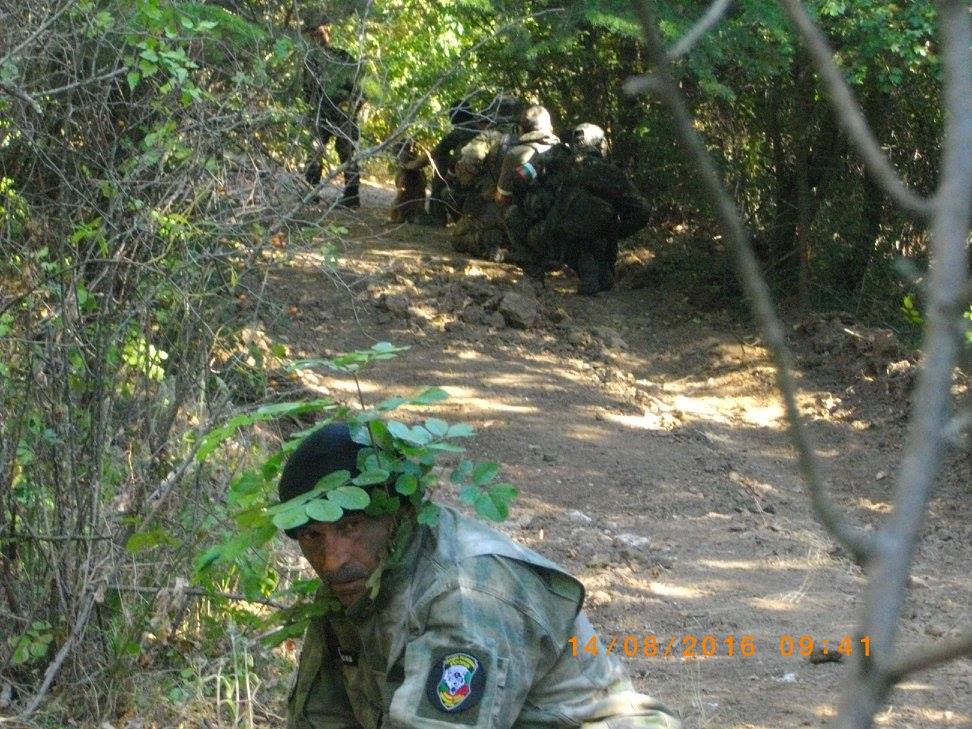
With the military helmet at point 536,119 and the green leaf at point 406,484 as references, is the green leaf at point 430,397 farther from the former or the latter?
the military helmet at point 536,119

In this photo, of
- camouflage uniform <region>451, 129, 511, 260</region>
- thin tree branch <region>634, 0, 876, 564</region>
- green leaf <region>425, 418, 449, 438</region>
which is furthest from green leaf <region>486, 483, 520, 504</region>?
camouflage uniform <region>451, 129, 511, 260</region>

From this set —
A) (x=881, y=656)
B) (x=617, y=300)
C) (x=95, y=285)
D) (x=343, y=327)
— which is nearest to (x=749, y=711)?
(x=95, y=285)

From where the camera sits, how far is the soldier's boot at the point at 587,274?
1237 cm

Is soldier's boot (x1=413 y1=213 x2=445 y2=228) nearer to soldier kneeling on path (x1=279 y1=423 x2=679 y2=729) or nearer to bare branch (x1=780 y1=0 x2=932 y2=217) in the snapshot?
soldier kneeling on path (x1=279 y1=423 x2=679 y2=729)

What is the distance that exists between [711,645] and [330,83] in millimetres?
3737

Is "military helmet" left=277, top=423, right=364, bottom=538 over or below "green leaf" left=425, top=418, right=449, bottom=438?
below

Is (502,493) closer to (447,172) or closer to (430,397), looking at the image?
(430,397)

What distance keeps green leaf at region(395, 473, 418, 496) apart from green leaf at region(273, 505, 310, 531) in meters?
0.23

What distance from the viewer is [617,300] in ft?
40.7

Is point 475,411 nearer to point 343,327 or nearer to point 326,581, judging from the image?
point 343,327

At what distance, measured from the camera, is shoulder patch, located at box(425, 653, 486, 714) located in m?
2.66

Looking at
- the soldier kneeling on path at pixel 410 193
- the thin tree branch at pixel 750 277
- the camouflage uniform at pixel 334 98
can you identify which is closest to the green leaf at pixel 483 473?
the thin tree branch at pixel 750 277

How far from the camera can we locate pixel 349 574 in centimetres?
296

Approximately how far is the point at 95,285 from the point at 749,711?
2.91m
